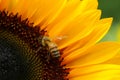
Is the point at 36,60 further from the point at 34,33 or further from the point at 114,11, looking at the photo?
the point at 114,11

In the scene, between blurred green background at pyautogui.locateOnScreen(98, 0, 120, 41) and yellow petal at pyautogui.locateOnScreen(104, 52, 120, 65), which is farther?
blurred green background at pyautogui.locateOnScreen(98, 0, 120, 41)

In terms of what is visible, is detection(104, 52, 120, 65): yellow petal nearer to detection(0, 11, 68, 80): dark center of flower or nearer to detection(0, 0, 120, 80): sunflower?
detection(0, 0, 120, 80): sunflower

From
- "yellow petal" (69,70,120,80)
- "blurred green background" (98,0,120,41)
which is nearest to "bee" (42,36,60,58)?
"yellow petal" (69,70,120,80)

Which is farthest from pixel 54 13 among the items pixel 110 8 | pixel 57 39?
pixel 110 8

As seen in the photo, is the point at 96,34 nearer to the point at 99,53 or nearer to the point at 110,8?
the point at 99,53

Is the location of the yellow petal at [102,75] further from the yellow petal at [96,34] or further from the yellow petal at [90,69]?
the yellow petal at [96,34]

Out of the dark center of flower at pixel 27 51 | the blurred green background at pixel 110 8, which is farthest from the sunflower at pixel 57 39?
the blurred green background at pixel 110 8

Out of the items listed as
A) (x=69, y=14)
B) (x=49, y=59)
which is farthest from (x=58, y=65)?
(x=69, y=14)
